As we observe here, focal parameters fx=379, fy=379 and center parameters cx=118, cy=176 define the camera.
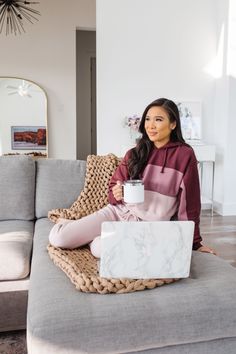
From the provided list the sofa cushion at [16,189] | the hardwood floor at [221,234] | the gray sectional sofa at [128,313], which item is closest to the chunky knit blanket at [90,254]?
the gray sectional sofa at [128,313]

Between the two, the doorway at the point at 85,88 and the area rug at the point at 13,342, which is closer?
the area rug at the point at 13,342

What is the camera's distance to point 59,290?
1273mm

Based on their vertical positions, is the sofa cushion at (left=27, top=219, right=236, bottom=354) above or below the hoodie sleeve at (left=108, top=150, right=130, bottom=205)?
below

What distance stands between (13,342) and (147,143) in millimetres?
1095

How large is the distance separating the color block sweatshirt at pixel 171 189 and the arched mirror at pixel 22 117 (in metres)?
3.78

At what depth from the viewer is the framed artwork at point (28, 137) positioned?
5.33 m

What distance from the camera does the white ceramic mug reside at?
1.57m

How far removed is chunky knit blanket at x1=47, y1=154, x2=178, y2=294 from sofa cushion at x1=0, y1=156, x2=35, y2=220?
0.63ft

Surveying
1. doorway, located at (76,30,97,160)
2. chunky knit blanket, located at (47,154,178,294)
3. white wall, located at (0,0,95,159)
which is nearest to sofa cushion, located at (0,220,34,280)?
chunky knit blanket, located at (47,154,178,294)

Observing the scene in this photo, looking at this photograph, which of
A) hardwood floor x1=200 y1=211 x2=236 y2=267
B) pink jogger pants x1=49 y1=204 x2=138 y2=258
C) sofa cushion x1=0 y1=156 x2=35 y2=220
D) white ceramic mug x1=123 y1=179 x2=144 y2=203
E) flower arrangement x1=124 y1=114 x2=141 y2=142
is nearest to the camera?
white ceramic mug x1=123 y1=179 x2=144 y2=203

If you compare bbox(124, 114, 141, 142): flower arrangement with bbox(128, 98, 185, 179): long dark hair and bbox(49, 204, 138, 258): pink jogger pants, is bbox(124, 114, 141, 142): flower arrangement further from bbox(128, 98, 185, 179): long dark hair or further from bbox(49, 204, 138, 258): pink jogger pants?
bbox(49, 204, 138, 258): pink jogger pants

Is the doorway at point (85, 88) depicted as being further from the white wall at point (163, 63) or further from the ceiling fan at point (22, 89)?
the white wall at point (163, 63)

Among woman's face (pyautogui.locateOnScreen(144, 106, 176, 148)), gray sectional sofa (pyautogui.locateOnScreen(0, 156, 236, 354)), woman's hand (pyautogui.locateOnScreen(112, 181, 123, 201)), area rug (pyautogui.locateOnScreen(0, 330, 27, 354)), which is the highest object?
woman's face (pyautogui.locateOnScreen(144, 106, 176, 148))

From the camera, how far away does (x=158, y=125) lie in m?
1.81
